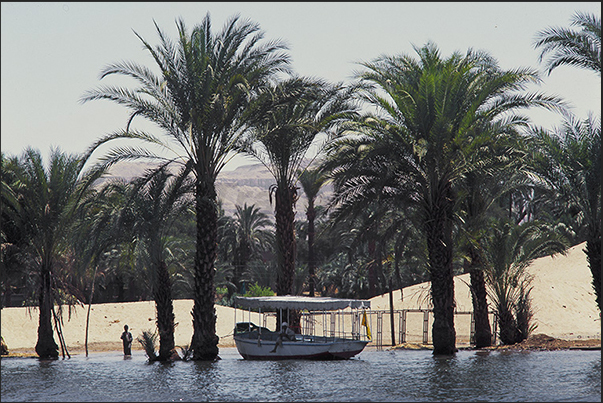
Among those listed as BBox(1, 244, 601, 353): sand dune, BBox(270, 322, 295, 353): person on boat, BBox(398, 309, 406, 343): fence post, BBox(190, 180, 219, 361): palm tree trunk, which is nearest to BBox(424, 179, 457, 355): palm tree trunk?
BBox(270, 322, 295, 353): person on boat

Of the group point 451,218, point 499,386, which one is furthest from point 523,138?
point 499,386

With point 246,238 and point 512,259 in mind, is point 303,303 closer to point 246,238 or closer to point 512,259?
point 512,259

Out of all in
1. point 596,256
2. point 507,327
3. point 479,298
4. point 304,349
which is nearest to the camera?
point 596,256

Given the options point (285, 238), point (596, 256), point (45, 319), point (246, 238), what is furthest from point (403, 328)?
point (246, 238)

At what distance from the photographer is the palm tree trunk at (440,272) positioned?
2469 cm

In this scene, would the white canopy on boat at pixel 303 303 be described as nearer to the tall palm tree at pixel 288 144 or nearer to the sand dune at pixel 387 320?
the tall palm tree at pixel 288 144

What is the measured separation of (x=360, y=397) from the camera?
16.0 metres

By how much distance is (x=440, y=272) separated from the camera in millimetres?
24781

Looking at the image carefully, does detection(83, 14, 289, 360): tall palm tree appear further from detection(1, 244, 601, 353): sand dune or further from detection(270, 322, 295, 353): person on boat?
detection(1, 244, 601, 353): sand dune

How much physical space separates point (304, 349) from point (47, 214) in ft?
37.9

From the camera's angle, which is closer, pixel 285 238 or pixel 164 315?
pixel 164 315

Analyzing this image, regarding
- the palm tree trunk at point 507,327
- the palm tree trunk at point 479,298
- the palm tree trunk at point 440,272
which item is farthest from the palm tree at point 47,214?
the palm tree trunk at point 507,327

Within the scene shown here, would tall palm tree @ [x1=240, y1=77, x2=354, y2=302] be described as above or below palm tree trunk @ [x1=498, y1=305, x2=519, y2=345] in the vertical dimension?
above

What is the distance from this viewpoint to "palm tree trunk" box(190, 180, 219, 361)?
25359 millimetres
